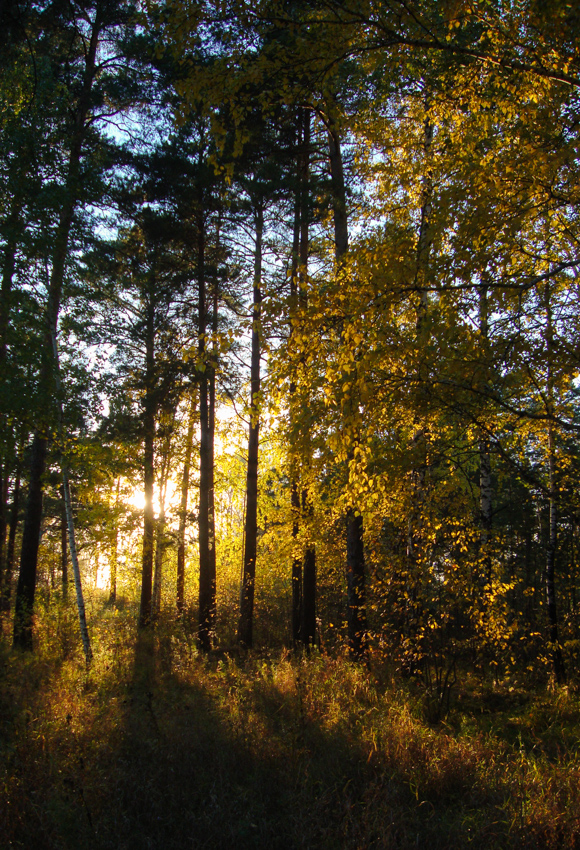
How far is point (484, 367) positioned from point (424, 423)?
2.16m

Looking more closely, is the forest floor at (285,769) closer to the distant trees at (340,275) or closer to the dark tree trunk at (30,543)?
the distant trees at (340,275)

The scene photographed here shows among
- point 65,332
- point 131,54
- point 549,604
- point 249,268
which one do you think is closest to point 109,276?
point 65,332

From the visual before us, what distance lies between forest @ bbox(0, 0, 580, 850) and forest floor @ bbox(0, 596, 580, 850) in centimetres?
3

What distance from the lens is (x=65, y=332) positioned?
37.2 ft

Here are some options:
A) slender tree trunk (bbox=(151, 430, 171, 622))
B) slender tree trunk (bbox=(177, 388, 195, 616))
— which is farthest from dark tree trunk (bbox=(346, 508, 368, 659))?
slender tree trunk (bbox=(177, 388, 195, 616))

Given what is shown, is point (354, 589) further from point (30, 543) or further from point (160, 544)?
point (160, 544)

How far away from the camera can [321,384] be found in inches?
156

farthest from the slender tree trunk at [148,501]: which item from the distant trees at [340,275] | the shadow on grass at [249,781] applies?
the shadow on grass at [249,781]

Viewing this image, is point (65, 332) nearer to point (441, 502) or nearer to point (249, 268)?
point (249, 268)

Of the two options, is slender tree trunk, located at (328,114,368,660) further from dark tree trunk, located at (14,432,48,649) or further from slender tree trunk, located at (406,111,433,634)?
dark tree trunk, located at (14,432,48,649)

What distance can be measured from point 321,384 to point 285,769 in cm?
357

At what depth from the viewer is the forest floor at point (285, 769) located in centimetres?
342

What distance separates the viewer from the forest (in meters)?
3.47

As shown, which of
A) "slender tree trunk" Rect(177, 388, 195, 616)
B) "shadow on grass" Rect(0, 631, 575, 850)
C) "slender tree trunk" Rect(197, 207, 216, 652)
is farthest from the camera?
"slender tree trunk" Rect(177, 388, 195, 616)
